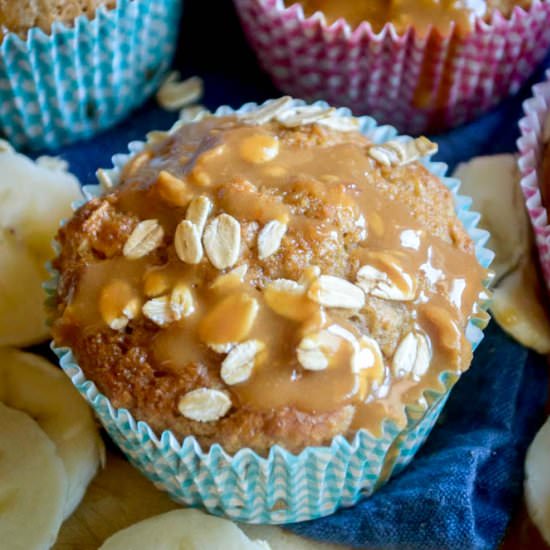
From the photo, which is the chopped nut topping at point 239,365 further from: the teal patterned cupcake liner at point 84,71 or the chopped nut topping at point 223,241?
the teal patterned cupcake liner at point 84,71

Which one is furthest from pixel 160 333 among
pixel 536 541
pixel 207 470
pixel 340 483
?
pixel 536 541

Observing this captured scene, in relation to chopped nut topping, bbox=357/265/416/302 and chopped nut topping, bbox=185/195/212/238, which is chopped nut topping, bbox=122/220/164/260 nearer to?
chopped nut topping, bbox=185/195/212/238

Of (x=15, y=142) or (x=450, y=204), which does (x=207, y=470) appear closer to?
(x=450, y=204)

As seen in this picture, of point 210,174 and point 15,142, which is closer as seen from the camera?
point 210,174

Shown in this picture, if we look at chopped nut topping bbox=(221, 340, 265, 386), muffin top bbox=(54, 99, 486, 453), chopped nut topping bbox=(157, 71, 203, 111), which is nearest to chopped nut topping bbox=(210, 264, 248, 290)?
muffin top bbox=(54, 99, 486, 453)

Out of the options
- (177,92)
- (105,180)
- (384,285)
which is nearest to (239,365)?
(384,285)

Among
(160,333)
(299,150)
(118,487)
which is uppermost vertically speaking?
(299,150)

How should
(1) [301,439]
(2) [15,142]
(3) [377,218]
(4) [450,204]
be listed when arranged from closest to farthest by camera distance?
(1) [301,439]
(3) [377,218]
(4) [450,204]
(2) [15,142]

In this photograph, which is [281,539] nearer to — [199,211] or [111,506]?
[111,506]
